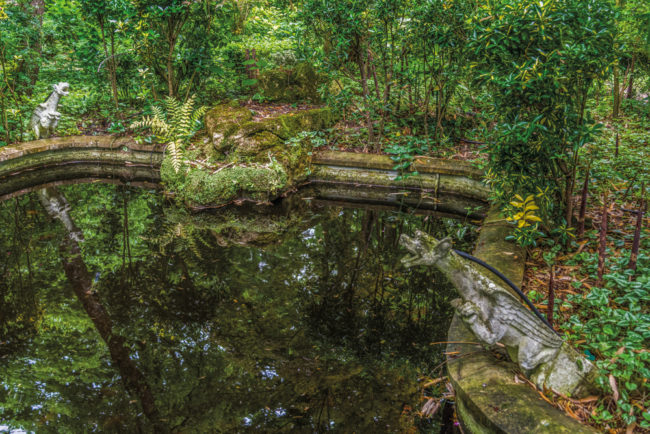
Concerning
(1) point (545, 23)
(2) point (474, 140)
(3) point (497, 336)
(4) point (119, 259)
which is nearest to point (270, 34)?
(2) point (474, 140)

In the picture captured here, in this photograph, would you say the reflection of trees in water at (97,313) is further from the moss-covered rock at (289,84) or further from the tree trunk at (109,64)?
the moss-covered rock at (289,84)

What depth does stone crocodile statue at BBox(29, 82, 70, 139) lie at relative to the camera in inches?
317

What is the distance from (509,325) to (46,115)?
8.74m

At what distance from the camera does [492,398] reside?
226 centimetres

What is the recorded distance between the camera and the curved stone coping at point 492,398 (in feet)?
6.79

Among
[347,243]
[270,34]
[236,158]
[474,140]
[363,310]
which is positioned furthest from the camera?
[270,34]

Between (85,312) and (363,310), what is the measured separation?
2.46 m

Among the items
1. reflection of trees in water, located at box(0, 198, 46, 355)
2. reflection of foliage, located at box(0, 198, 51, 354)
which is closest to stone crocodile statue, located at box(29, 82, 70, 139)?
reflection of foliage, located at box(0, 198, 51, 354)

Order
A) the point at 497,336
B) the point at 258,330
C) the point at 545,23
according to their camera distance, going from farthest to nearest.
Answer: the point at 258,330, the point at 545,23, the point at 497,336

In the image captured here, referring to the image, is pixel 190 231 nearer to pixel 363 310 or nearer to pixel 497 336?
pixel 363 310

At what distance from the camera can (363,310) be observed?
157 inches

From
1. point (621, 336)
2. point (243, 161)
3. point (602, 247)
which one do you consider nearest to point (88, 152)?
point (243, 161)

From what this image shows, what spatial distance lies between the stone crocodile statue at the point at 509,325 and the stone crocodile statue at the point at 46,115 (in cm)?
816

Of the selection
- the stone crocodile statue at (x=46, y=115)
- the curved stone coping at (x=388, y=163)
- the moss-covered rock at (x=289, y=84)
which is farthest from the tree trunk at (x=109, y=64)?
the curved stone coping at (x=388, y=163)
